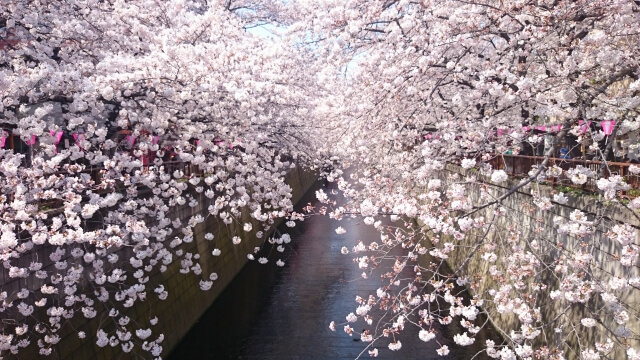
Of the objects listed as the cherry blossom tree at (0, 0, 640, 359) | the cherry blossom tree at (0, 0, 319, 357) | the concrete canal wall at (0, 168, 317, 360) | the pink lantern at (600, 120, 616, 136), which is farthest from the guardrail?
the concrete canal wall at (0, 168, 317, 360)

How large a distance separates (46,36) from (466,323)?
27.2 ft

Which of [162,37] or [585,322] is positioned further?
[162,37]

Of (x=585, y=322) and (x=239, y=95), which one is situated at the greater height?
(x=239, y=95)

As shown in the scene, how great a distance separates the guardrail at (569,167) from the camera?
6.99 m

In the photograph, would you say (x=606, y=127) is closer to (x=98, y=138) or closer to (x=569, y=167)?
(x=569, y=167)

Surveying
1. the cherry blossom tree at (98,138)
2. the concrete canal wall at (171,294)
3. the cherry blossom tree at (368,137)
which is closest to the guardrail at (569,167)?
the cherry blossom tree at (368,137)

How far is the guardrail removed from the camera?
6989 millimetres

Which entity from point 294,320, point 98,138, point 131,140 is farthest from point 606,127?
point 294,320

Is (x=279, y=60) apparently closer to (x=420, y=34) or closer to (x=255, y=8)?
(x=420, y=34)

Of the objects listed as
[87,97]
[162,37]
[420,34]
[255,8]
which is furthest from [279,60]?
[255,8]

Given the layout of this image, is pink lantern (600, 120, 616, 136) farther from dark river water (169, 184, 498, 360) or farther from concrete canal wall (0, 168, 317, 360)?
concrete canal wall (0, 168, 317, 360)

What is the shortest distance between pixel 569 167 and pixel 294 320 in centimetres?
824

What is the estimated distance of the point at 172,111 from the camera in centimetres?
975

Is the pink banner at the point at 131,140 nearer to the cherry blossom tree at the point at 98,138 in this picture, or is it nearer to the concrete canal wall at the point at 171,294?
the cherry blossom tree at the point at 98,138
